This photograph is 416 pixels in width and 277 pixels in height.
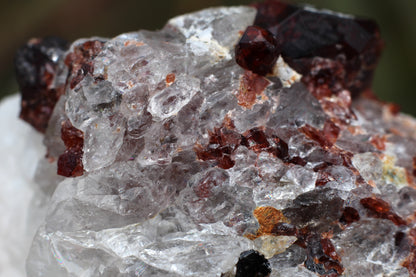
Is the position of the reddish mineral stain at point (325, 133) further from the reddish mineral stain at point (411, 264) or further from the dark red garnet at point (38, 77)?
the dark red garnet at point (38, 77)

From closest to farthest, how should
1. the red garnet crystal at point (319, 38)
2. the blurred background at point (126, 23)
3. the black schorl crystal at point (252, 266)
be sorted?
the black schorl crystal at point (252, 266), the red garnet crystal at point (319, 38), the blurred background at point (126, 23)

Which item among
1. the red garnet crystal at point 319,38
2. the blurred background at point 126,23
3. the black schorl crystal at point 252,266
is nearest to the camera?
the black schorl crystal at point 252,266

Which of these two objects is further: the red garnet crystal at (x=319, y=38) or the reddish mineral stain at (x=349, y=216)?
the red garnet crystal at (x=319, y=38)

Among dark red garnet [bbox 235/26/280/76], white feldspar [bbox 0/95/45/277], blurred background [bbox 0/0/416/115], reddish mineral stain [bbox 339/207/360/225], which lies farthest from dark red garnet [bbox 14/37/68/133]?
blurred background [bbox 0/0/416/115]

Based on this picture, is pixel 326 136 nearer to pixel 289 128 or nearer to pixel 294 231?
pixel 289 128

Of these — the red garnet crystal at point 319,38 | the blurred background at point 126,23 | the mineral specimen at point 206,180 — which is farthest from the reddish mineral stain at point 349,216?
the blurred background at point 126,23

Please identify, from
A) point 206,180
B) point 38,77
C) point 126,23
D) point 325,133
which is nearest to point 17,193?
point 38,77

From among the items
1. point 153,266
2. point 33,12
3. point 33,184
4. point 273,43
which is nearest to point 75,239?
point 153,266

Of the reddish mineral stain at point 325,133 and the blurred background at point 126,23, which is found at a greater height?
the reddish mineral stain at point 325,133
